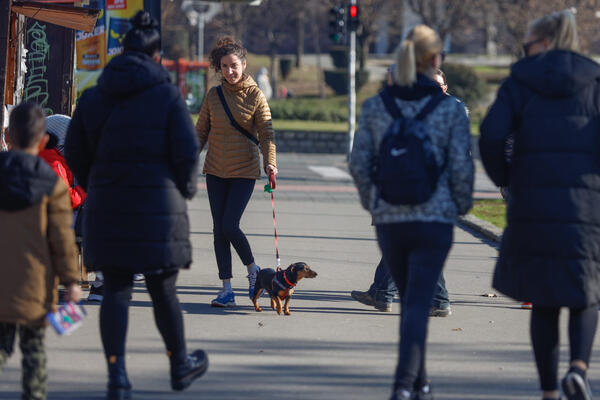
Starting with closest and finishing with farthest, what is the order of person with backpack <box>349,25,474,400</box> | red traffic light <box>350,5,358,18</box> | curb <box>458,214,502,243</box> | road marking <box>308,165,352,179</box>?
person with backpack <box>349,25,474,400</box> < curb <box>458,214,502,243</box> < road marking <box>308,165,352,179</box> < red traffic light <box>350,5,358,18</box>

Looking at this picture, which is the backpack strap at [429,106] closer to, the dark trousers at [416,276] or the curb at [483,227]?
the dark trousers at [416,276]

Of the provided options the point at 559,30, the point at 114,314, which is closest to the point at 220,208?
the point at 114,314

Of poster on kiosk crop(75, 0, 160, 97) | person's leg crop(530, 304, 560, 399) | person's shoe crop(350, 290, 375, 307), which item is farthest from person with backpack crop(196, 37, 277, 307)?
poster on kiosk crop(75, 0, 160, 97)

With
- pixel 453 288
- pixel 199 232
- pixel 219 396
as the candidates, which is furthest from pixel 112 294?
pixel 199 232

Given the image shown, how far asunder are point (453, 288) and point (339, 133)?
69.5 feet

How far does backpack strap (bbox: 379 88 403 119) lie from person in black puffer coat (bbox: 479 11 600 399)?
381 millimetres

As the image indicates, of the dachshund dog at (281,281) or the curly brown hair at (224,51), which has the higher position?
the curly brown hair at (224,51)

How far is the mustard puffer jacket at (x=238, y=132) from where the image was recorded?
23.3 ft

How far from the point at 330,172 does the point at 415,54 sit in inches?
682

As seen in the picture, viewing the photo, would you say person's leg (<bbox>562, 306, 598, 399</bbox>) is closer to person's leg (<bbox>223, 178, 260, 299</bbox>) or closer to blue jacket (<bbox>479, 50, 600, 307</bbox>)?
blue jacket (<bbox>479, 50, 600, 307</bbox>)

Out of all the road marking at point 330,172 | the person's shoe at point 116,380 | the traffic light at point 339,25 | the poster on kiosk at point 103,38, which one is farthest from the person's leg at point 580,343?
the traffic light at point 339,25

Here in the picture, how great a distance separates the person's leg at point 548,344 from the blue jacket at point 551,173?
152 mm

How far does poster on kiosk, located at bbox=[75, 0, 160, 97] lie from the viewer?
11648mm

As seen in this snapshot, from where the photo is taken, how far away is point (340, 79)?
45656 mm
